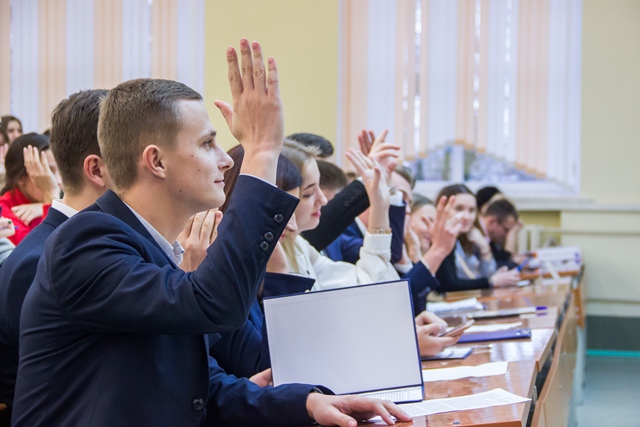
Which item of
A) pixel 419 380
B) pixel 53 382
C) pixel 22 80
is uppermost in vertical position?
pixel 22 80

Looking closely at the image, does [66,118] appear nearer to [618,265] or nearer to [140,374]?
[140,374]

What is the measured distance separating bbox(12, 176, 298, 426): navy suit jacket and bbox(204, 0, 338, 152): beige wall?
5251 millimetres

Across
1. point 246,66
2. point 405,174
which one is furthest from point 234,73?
point 405,174

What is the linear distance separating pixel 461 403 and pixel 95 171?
99cm

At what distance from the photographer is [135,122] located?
1.35 metres

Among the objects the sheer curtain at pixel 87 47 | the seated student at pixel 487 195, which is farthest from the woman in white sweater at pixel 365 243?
the sheer curtain at pixel 87 47

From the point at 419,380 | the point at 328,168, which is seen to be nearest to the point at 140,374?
the point at 419,380

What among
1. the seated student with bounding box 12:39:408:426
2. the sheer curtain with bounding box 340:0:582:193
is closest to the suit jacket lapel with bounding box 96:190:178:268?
the seated student with bounding box 12:39:408:426

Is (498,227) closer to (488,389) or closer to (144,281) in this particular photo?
(488,389)

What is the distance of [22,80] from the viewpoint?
7039 millimetres

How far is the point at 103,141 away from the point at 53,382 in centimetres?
41

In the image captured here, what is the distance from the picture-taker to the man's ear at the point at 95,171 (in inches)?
75.1

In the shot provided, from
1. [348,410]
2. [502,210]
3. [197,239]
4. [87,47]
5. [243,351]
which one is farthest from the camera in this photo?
[87,47]

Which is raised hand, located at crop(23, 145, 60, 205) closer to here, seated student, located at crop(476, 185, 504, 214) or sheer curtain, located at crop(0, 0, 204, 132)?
sheer curtain, located at crop(0, 0, 204, 132)
